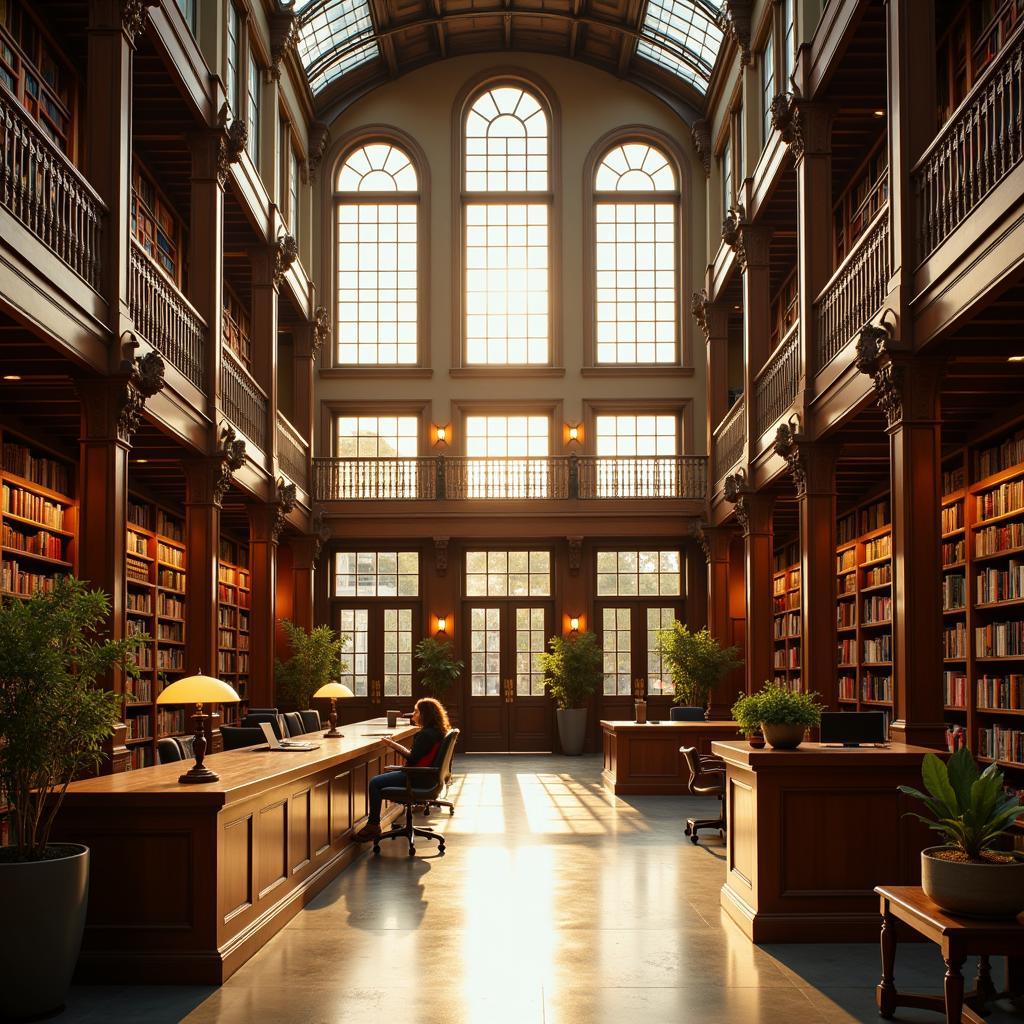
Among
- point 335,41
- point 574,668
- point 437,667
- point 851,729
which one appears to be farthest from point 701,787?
point 335,41

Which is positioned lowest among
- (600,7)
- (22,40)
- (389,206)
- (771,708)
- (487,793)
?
(487,793)

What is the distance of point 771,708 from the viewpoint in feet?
24.1

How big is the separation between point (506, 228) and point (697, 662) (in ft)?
29.9

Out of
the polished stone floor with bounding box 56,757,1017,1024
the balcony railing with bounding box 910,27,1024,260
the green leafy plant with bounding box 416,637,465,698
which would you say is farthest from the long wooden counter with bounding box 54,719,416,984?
the green leafy plant with bounding box 416,637,465,698

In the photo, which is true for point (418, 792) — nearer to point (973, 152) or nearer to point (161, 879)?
point (161, 879)

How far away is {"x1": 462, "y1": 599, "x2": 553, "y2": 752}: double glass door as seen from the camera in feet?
69.1

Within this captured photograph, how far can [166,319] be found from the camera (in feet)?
35.8

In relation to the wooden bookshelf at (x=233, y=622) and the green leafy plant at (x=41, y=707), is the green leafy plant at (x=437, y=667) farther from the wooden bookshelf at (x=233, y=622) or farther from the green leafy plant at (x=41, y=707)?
the green leafy plant at (x=41, y=707)

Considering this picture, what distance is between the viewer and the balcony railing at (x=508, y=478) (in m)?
20.8

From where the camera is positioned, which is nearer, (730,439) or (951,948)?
(951,948)

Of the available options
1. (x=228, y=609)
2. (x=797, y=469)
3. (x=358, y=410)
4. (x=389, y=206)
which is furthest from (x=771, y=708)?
(x=389, y=206)

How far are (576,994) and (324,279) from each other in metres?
17.9

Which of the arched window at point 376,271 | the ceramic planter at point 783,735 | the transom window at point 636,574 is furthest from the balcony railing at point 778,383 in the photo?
the arched window at point 376,271

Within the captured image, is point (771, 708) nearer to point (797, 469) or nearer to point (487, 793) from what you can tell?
point (797, 469)
